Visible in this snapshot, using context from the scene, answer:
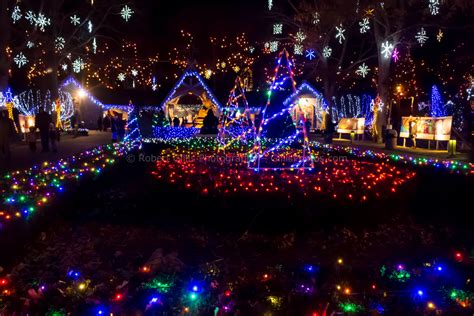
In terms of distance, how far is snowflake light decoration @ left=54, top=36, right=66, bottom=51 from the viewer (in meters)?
25.8

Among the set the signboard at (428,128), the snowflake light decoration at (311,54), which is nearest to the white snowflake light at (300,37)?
the snowflake light decoration at (311,54)

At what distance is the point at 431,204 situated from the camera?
7.65m

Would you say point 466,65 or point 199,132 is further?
point 466,65

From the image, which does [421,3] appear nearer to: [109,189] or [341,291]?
[109,189]

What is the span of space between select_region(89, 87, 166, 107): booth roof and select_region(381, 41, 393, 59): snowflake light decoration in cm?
2086

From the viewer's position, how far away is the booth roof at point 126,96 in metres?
37.8

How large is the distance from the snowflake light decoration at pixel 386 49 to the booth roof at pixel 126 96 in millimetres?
20863

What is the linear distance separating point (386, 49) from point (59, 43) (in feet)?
65.1

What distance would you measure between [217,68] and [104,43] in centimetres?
1068

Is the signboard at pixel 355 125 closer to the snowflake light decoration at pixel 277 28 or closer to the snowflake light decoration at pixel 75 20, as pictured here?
the snowflake light decoration at pixel 277 28

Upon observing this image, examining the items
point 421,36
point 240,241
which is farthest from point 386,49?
point 240,241

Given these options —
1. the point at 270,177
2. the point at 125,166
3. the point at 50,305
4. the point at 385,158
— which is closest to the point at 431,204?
the point at 385,158

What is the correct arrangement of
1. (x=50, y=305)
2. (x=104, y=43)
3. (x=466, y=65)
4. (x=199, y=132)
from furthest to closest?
(x=104, y=43), (x=466, y=65), (x=199, y=132), (x=50, y=305)

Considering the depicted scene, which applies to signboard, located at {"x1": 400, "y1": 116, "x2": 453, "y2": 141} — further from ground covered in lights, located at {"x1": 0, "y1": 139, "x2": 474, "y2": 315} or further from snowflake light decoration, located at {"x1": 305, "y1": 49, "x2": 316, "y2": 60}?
snowflake light decoration, located at {"x1": 305, "y1": 49, "x2": 316, "y2": 60}
